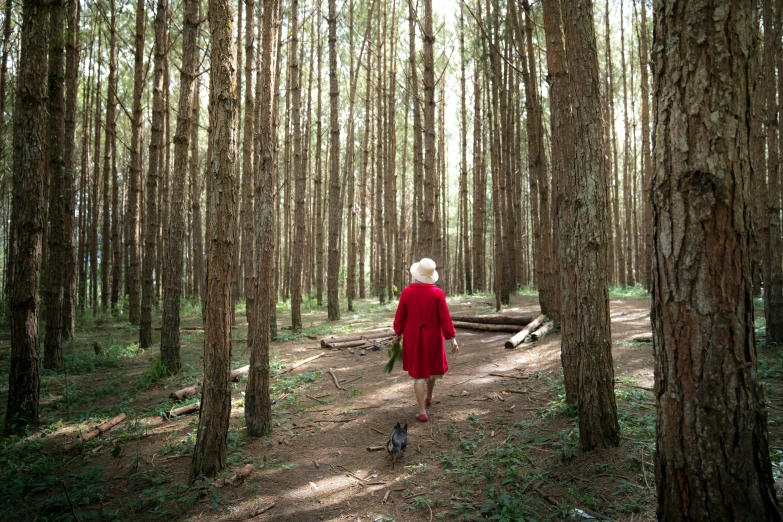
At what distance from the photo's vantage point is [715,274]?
1.97 meters

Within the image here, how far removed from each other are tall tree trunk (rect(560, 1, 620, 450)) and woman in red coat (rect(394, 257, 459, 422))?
1704 millimetres

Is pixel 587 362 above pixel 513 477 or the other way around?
above

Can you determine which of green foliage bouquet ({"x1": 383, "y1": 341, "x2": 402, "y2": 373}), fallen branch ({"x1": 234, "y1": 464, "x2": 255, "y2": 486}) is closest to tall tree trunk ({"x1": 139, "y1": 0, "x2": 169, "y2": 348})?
green foliage bouquet ({"x1": 383, "y1": 341, "x2": 402, "y2": 373})

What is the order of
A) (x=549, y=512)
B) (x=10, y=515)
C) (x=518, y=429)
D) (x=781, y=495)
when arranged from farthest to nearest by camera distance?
(x=518, y=429) → (x=10, y=515) → (x=549, y=512) → (x=781, y=495)

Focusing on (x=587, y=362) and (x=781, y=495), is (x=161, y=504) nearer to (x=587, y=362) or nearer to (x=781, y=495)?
(x=587, y=362)

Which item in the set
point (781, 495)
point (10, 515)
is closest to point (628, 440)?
point (781, 495)

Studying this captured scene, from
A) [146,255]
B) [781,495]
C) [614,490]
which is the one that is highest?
[146,255]

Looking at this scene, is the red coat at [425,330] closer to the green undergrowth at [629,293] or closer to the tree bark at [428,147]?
the tree bark at [428,147]

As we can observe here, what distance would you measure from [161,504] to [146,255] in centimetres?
706

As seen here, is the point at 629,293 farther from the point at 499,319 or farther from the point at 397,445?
the point at 397,445

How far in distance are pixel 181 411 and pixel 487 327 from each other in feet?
18.6

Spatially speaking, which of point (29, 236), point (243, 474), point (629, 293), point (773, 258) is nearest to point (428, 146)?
point (773, 258)

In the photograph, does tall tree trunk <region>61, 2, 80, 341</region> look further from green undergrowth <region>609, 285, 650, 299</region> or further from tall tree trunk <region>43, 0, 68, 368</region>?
Result: green undergrowth <region>609, 285, 650, 299</region>

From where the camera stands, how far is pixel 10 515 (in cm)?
317
